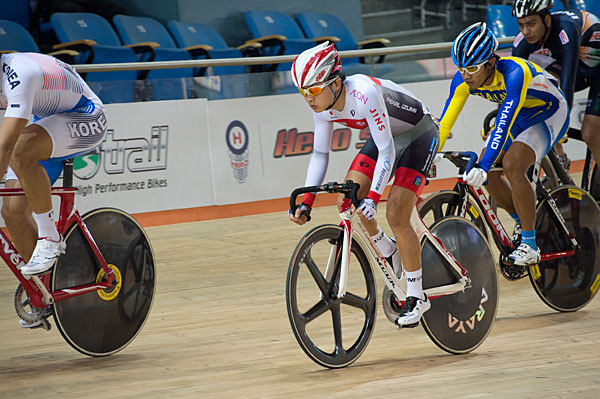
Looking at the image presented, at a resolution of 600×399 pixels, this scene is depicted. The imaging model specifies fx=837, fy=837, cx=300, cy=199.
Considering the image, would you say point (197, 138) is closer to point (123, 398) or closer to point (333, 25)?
point (333, 25)

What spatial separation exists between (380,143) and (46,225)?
152 centimetres

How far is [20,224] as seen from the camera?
378cm

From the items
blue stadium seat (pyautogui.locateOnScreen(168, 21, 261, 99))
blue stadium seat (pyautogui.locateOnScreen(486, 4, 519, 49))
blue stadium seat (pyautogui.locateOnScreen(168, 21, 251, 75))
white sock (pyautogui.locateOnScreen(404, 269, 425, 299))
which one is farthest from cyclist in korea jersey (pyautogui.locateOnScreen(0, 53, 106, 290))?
blue stadium seat (pyautogui.locateOnScreen(486, 4, 519, 49))

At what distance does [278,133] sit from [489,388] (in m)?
5.49

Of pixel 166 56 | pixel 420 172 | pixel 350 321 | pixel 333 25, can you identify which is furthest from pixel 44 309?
pixel 333 25

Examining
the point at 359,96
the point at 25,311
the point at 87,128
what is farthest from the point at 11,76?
the point at 359,96

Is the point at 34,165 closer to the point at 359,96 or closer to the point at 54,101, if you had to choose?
the point at 54,101

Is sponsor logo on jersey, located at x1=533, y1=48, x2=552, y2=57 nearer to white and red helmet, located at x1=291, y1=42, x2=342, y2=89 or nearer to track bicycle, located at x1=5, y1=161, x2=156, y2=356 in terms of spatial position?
white and red helmet, located at x1=291, y1=42, x2=342, y2=89

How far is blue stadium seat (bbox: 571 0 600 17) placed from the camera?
12453 millimetres

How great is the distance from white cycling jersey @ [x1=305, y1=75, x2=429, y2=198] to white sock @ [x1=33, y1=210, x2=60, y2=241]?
3.76 feet

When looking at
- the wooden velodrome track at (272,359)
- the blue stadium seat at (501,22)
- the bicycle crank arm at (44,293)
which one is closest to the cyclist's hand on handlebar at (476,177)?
the wooden velodrome track at (272,359)

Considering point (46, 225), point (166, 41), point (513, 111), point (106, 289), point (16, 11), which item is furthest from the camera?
point (166, 41)

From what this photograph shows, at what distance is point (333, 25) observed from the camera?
1148cm

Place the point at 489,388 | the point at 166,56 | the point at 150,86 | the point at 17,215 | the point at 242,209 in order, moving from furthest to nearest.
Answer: the point at 166,56 → the point at 242,209 → the point at 150,86 → the point at 17,215 → the point at 489,388
